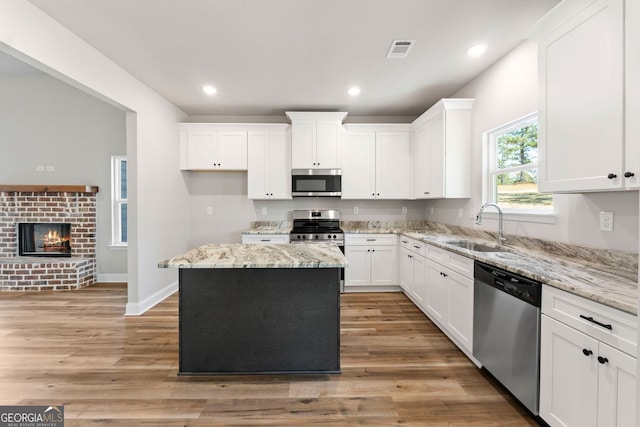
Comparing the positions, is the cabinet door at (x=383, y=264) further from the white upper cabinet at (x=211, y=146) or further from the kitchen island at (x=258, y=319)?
the white upper cabinet at (x=211, y=146)

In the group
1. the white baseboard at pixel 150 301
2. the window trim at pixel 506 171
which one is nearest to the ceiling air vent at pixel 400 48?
the window trim at pixel 506 171

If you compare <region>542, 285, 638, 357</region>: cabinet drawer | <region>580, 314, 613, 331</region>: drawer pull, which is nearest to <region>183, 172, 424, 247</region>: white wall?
<region>542, 285, 638, 357</region>: cabinet drawer

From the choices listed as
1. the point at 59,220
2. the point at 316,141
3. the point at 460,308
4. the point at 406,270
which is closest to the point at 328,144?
the point at 316,141

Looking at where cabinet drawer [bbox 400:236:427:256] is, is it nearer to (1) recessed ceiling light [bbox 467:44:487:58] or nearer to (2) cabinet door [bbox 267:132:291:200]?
(2) cabinet door [bbox 267:132:291:200]

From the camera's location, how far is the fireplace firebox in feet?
14.9

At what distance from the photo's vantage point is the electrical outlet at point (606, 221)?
1777 millimetres

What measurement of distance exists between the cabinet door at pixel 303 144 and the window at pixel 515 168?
2.25m

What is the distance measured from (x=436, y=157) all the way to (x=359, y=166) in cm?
118

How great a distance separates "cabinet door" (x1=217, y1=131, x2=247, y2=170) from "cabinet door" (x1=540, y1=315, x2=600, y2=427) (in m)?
3.98

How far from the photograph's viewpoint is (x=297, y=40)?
2.46 meters

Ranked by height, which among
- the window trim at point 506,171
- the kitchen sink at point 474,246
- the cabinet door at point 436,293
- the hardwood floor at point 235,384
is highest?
the window trim at point 506,171

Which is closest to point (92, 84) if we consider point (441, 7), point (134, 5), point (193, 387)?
point (134, 5)

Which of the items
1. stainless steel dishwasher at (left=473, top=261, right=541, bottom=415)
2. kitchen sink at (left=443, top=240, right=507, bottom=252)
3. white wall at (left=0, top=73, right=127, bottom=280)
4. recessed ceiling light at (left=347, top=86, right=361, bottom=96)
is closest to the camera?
stainless steel dishwasher at (left=473, top=261, right=541, bottom=415)

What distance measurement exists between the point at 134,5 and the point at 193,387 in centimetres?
277
